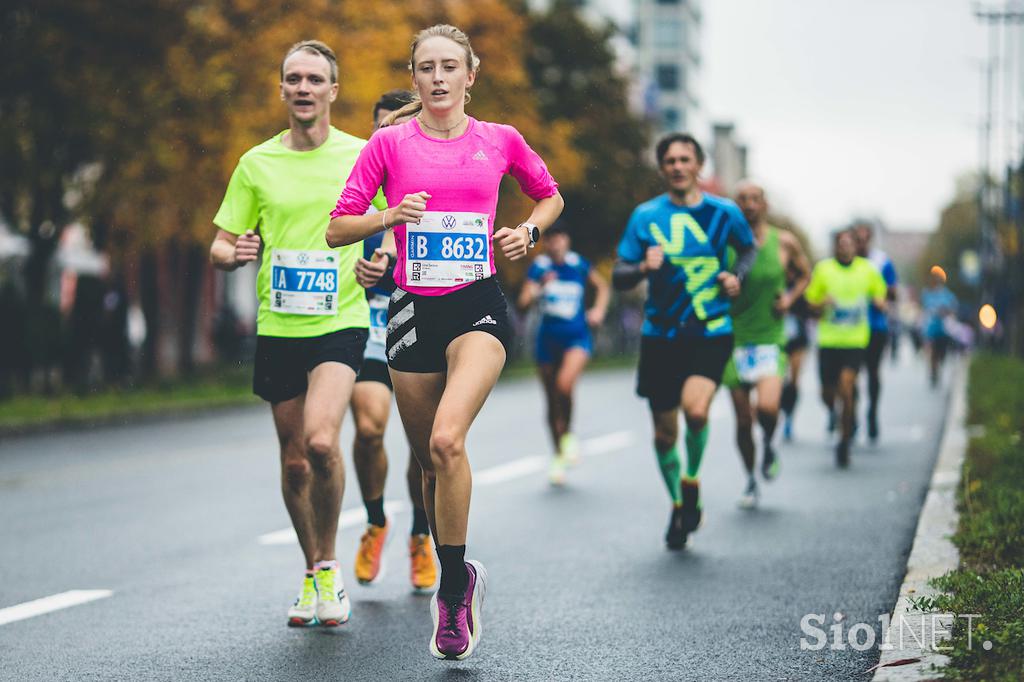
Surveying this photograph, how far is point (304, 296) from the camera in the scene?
651 centimetres

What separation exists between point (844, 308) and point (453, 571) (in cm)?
Answer: 896

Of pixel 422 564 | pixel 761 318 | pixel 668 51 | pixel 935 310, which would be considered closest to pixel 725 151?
pixel 668 51

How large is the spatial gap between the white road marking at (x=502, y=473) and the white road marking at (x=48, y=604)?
132cm

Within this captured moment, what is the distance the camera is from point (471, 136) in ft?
19.3

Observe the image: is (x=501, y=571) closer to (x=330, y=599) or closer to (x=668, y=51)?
(x=330, y=599)

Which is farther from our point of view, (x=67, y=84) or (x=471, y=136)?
(x=67, y=84)

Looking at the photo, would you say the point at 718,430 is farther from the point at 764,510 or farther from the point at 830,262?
the point at 764,510

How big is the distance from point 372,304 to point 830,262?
749cm

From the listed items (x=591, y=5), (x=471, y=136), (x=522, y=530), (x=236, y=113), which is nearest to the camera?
(x=471, y=136)

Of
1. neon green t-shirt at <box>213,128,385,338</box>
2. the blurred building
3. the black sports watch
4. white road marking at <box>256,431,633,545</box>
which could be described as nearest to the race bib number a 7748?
neon green t-shirt at <box>213,128,385,338</box>

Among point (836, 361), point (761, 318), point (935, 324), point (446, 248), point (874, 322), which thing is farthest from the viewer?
point (935, 324)

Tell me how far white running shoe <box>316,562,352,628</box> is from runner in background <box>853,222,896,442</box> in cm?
890

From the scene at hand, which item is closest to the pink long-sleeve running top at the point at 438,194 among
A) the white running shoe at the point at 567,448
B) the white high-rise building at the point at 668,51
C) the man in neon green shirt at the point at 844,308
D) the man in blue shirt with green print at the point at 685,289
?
the man in blue shirt with green print at the point at 685,289

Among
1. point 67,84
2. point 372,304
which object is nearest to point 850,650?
point 372,304
